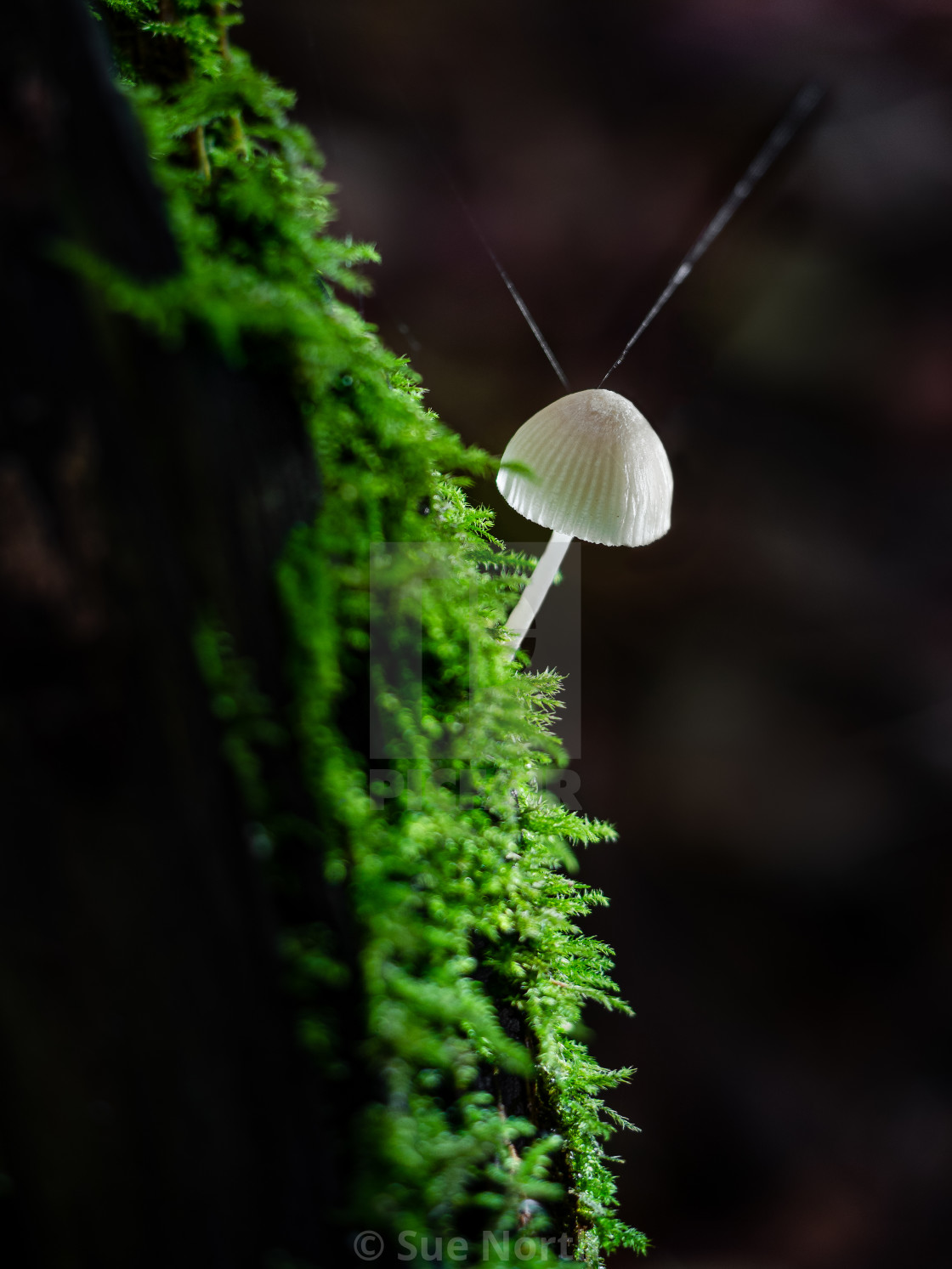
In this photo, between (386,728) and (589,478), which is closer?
(386,728)

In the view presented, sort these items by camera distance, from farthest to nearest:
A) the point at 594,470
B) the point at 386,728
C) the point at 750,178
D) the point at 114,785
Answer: the point at 750,178
the point at 594,470
the point at 386,728
the point at 114,785

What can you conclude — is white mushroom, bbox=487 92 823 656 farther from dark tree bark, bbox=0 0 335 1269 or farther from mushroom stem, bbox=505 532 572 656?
dark tree bark, bbox=0 0 335 1269

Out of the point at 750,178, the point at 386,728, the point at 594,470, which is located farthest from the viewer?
the point at 750,178

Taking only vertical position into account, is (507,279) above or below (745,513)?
above

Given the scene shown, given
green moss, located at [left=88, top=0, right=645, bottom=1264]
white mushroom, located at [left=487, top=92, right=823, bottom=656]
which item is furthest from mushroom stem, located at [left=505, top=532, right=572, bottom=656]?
green moss, located at [left=88, top=0, right=645, bottom=1264]

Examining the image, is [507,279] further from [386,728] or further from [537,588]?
[386,728]

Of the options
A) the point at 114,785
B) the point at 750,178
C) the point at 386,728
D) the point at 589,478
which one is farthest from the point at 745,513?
the point at 114,785

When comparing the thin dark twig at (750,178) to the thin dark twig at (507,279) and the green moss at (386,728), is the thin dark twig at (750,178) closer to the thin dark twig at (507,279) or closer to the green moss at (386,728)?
the thin dark twig at (507,279)

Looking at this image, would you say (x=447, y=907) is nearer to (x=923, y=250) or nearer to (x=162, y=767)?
(x=162, y=767)
